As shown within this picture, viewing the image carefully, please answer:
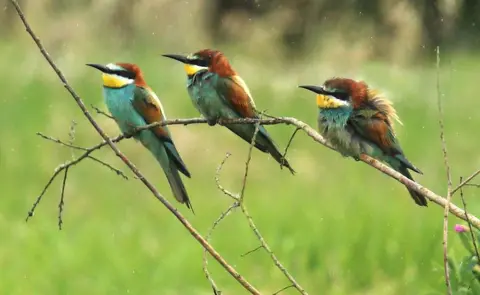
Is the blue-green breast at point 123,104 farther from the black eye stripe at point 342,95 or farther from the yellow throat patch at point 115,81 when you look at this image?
the black eye stripe at point 342,95

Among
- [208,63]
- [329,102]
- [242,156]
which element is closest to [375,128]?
[329,102]

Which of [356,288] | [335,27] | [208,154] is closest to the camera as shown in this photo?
[356,288]

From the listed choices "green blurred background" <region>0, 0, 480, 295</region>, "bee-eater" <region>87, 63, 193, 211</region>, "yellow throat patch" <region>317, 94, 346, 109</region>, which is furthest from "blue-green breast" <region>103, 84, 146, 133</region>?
"green blurred background" <region>0, 0, 480, 295</region>

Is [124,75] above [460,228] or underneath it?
above

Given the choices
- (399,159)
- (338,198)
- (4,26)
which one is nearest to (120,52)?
(4,26)

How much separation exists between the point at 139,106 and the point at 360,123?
1.21ft

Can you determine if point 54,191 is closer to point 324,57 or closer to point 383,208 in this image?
point 383,208

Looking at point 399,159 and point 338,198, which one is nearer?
point 399,159

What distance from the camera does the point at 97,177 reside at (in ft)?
11.8

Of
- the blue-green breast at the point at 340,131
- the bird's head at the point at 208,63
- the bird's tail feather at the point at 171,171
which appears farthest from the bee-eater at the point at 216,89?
the bird's tail feather at the point at 171,171

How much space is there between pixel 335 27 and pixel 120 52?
1297 mm

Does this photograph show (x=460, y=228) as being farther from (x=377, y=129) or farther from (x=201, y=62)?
(x=201, y=62)

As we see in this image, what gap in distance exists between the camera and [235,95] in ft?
5.74

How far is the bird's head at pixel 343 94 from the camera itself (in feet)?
4.88
